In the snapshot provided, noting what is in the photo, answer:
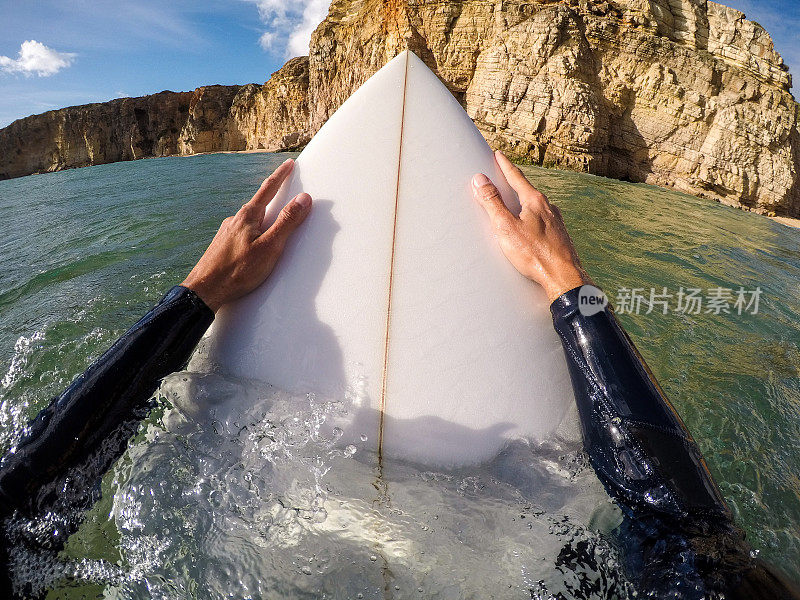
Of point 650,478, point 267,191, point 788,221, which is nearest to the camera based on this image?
point 650,478

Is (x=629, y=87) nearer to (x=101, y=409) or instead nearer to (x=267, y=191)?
(x=267, y=191)

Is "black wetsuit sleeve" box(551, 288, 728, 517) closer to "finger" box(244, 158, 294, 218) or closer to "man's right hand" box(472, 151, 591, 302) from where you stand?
"man's right hand" box(472, 151, 591, 302)

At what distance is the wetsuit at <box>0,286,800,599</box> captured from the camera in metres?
1.00

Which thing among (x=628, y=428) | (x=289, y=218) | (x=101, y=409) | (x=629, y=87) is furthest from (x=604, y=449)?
(x=629, y=87)

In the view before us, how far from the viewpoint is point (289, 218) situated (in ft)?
5.51

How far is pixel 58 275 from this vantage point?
393 cm

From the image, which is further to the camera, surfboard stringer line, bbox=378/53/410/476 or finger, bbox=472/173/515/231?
finger, bbox=472/173/515/231

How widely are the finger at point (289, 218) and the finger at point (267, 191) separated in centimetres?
9

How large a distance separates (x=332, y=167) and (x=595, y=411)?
1385 mm

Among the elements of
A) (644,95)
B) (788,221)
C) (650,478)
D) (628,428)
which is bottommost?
(650,478)

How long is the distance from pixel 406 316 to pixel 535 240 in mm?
546

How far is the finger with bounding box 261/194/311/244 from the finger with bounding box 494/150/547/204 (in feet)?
2.71

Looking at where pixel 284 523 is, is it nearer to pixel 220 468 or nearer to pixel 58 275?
pixel 220 468

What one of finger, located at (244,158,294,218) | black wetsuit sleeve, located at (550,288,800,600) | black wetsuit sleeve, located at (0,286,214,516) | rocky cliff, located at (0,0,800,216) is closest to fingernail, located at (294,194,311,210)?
finger, located at (244,158,294,218)
